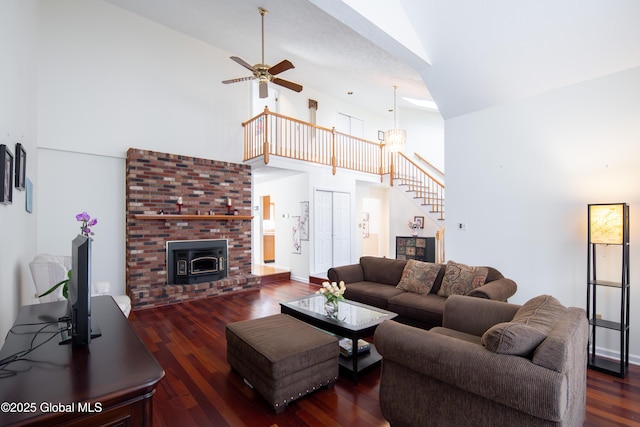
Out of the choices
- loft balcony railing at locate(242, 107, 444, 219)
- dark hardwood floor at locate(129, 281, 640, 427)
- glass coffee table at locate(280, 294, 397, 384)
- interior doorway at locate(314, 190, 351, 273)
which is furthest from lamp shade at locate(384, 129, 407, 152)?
dark hardwood floor at locate(129, 281, 640, 427)

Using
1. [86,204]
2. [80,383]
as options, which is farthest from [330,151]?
[80,383]

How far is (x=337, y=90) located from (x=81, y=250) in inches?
288

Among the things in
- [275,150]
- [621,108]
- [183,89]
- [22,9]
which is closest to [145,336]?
[22,9]

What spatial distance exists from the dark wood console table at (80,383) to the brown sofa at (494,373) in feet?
4.48

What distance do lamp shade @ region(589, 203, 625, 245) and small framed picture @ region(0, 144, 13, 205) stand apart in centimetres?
454

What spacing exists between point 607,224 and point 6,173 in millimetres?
4683

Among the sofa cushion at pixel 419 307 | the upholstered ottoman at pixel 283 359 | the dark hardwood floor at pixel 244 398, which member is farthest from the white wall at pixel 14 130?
the sofa cushion at pixel 419 307

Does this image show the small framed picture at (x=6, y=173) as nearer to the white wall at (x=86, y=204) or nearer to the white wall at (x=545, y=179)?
the white wall at (x=86, y=204)

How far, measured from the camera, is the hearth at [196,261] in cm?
527

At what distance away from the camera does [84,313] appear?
52.1 inches

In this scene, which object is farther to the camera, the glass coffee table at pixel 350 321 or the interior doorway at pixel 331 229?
the interior doorway at pixel 331 229

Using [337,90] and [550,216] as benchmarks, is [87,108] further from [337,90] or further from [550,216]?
[550,216]

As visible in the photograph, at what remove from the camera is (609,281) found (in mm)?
2883

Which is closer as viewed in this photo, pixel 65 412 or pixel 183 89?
pixel 65 412
